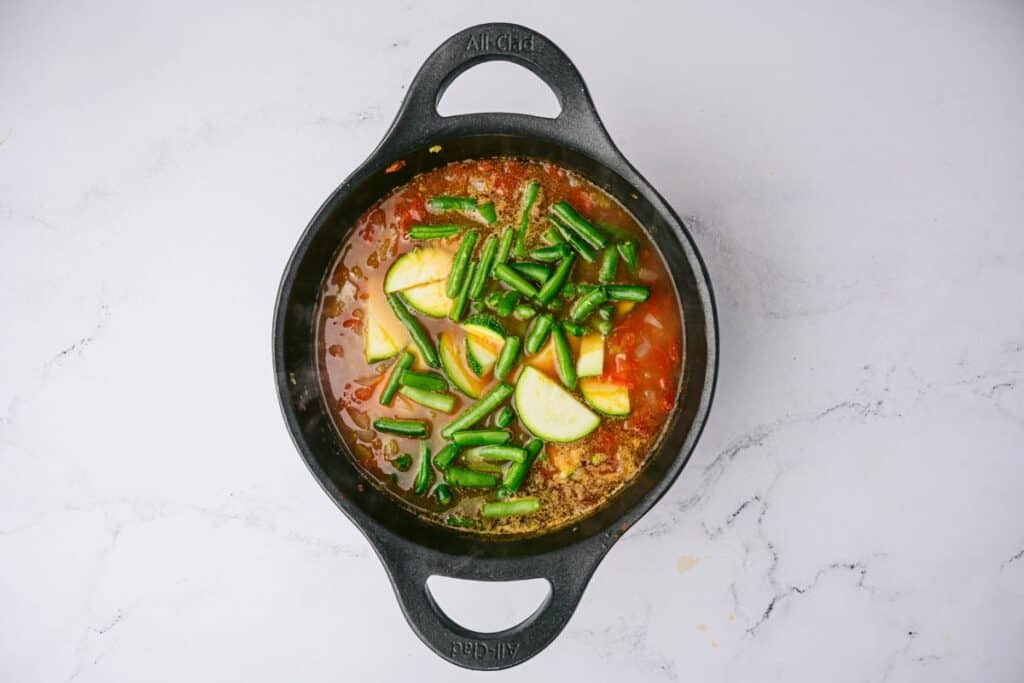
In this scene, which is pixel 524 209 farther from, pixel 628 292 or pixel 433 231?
pixel 628 292

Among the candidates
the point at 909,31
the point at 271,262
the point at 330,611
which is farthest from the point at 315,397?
the point at 909,31

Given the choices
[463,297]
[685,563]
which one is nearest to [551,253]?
[463,297]

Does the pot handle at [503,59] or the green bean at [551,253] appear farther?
the green bean at [551,253]

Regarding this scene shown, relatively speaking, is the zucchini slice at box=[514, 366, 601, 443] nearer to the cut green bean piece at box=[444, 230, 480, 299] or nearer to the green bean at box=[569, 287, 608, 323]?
the green bean at box=[569, 287, 608, 323]

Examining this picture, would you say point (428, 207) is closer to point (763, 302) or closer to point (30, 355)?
point (763, 302)

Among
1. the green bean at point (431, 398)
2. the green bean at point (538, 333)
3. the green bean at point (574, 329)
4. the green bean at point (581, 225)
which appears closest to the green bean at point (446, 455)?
the green bean at point (431, 398)

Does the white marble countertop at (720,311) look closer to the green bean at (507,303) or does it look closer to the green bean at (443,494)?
the green bean at (443,494)

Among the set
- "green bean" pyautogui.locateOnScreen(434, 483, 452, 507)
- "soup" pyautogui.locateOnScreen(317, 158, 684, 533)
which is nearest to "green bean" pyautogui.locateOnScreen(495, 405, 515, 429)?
"soup" pyautogui.locateOnScreen(317, 158, 684, 533)
